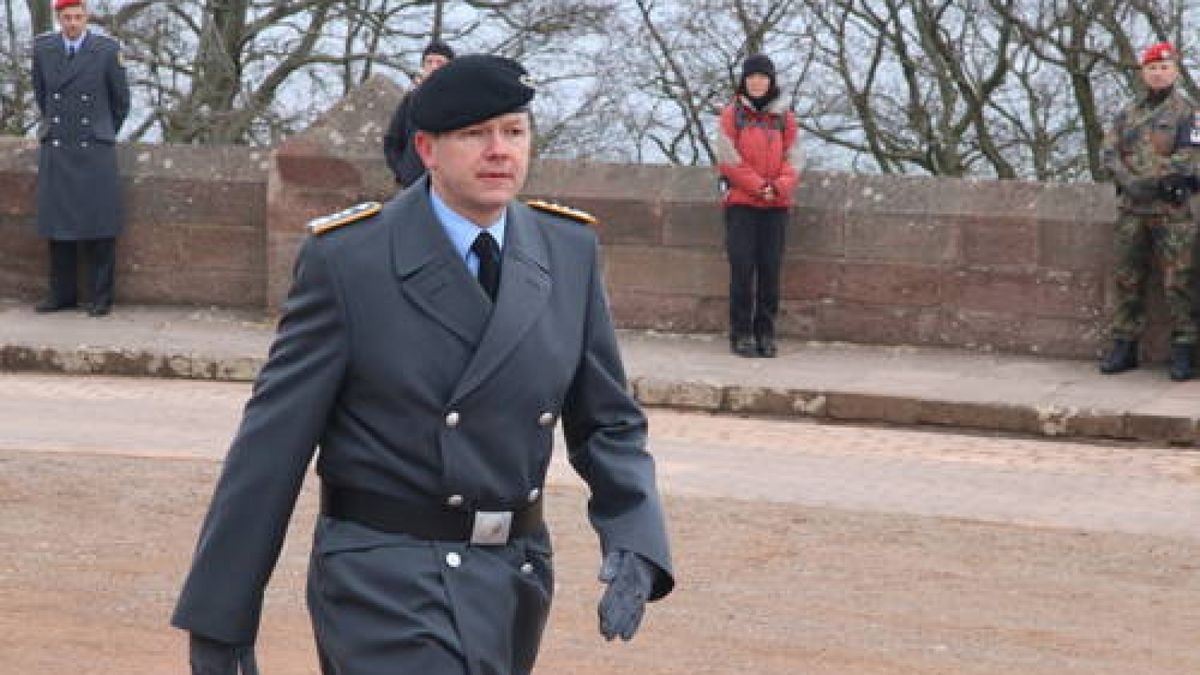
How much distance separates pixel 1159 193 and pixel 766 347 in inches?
90.0

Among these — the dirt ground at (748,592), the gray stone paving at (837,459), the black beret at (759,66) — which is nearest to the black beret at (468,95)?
the dirt ground at (748,592)

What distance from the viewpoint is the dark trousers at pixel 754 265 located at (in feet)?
47.4

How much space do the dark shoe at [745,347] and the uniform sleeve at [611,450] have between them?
932cm

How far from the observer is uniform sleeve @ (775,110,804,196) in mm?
14359

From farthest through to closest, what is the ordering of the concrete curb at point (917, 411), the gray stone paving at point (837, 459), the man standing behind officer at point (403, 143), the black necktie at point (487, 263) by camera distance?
the man standing behind officer at point (403, 143)
the concrete curb at point (917, 411)
the gray stone paving at point (837, 459)
the black necktie at point (487, 263)

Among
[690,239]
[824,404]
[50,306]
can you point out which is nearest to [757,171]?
[690,239]

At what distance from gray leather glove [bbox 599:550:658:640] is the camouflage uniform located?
877 cm

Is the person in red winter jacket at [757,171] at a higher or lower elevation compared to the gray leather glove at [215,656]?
higher

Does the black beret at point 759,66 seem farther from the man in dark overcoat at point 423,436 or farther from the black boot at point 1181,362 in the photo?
the man in dark overcoat at point 423,436

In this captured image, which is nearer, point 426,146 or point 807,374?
point 426,146

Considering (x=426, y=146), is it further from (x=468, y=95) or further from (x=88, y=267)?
(x=88, y=267)

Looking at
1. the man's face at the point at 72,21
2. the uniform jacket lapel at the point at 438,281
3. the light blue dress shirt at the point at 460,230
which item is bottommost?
the uniform jacket lapel at the point at 438,281

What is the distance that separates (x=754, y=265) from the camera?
1459cm

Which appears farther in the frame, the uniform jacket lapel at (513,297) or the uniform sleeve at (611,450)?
the uniform sleeve at (611,450)
